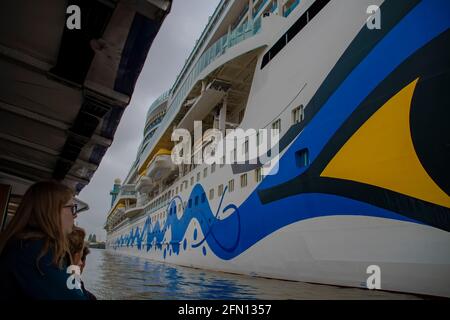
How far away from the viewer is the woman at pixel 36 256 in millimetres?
1190

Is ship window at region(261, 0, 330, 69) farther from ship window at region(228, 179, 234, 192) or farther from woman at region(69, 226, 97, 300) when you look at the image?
woman at region(69, 226, 97, 300)

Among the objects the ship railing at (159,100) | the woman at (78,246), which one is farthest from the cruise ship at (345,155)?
the ship railing at (159,100)

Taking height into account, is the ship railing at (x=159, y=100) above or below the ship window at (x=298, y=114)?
above

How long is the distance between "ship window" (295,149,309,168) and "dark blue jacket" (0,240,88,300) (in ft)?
23.5

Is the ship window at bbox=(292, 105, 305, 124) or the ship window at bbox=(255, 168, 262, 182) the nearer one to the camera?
the ship window at bbox=(292, 105, 305, 124)

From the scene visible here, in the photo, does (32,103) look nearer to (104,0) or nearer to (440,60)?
(104,0)

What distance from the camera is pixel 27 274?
1.19m

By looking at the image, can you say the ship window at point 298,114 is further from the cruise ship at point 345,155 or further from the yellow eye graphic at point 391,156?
the yellow eye graphic at point 391,156

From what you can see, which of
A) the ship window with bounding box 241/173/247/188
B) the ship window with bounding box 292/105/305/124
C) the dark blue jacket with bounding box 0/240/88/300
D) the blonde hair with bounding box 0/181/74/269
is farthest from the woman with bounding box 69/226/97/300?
the ship window with bounding box 241/173/247/188

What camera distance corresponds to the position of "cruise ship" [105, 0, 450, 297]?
538 centimetres

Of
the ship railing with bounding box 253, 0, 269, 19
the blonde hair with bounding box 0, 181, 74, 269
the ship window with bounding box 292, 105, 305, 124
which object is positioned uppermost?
the ship railing with bounding box 253, 0, 269, 19

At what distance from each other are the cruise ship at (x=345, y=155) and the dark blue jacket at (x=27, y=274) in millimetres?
5577

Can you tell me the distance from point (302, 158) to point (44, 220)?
7319mm

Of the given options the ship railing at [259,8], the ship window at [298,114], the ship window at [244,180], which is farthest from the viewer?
the ship railing at [259,8]
